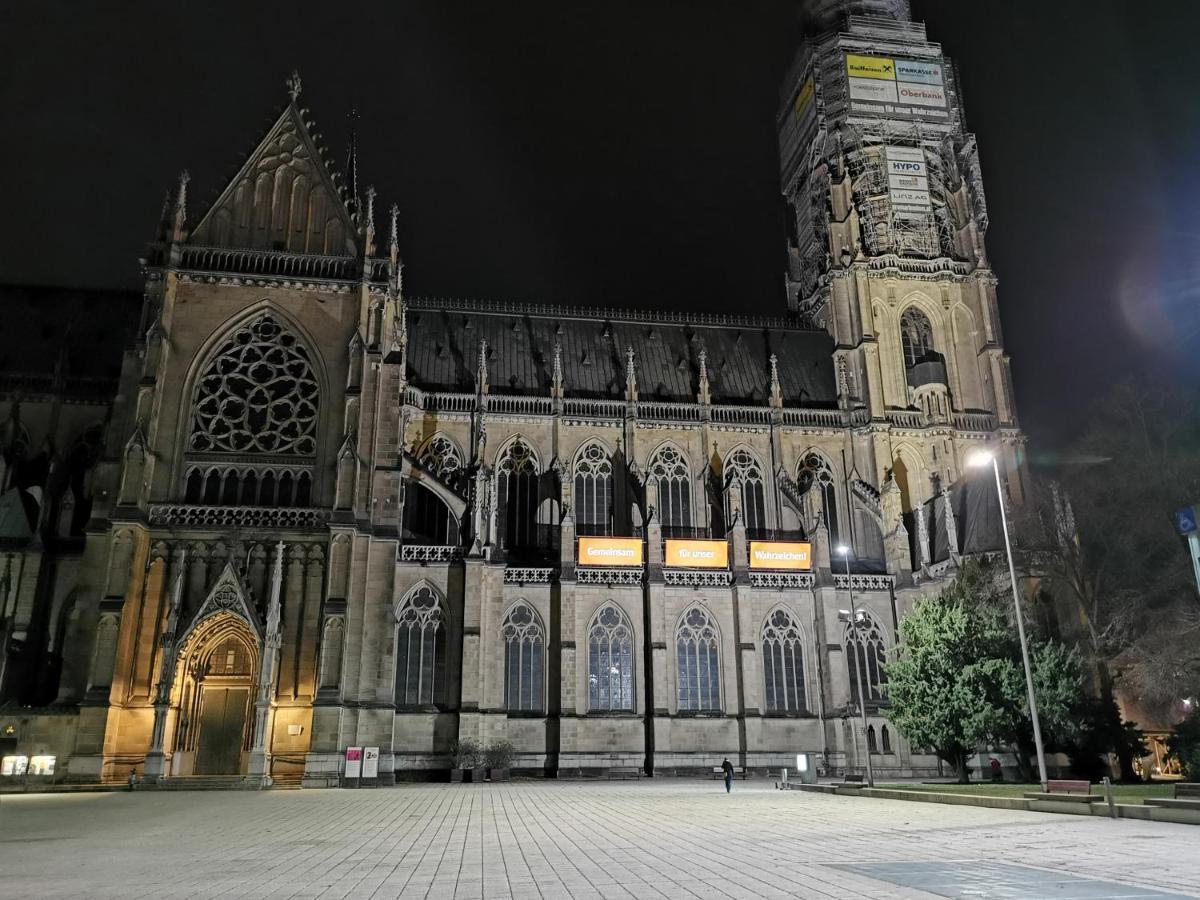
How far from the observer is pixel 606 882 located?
1062 cm

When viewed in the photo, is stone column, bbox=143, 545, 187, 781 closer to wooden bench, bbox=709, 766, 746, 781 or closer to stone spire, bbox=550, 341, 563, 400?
stone spire, bbox=550, 341, 563, 400

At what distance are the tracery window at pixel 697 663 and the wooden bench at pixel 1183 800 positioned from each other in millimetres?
27427

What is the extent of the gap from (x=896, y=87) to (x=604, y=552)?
4532 cm

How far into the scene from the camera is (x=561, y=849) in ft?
46.6

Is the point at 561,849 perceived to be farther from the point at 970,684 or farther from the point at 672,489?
the point at 672,489

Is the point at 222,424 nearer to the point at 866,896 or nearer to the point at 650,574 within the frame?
the point at 650,574

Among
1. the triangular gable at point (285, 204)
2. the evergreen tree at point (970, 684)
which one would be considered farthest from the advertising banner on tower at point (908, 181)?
the triangular gable at point (285, 204)

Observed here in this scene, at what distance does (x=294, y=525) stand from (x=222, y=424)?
6848 mm

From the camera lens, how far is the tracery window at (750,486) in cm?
5316

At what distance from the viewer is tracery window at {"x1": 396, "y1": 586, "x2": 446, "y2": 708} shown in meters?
42.5

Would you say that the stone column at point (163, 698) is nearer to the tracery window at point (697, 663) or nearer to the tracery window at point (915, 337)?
the tracery window at point (697, 663)

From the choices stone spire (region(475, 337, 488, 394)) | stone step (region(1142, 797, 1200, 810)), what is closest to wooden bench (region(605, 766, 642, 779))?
stone spire (region(475, 337, 488, 394))

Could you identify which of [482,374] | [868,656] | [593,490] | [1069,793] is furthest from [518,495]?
[1069,793]

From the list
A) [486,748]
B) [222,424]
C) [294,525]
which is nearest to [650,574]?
[486,748]
